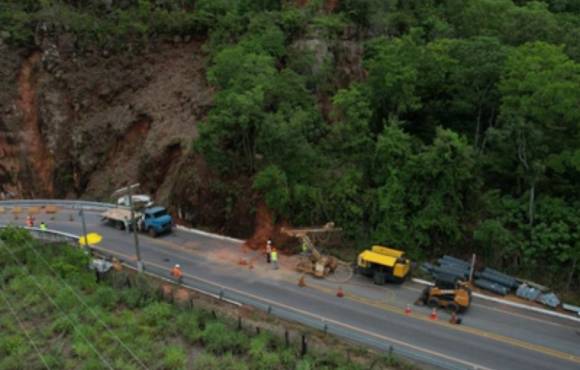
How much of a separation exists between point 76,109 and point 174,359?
30.2 meters

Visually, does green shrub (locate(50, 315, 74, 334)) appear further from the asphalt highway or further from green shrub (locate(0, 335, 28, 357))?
the asphalt highway

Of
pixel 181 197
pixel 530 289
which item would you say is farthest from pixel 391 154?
pixel 181 197

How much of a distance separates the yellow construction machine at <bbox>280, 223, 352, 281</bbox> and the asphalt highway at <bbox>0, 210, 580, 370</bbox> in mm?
583

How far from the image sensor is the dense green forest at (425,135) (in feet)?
80.3

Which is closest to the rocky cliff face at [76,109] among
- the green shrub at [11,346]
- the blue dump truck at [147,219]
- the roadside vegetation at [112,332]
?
the blue dump truck at [147,219]

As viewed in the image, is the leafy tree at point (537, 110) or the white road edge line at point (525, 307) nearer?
the white road edge line at point (525, 307)

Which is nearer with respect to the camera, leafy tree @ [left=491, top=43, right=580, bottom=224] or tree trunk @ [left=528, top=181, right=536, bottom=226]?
leafy tree @ [left=491, top=43, right=580, bottom=224]

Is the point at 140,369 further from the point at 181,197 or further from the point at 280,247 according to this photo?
the point at 181,197

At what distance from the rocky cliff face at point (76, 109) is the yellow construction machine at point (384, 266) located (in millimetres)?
22348

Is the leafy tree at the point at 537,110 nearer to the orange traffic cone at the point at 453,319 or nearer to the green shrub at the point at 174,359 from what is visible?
the orange traffic cone at the point at 453,319

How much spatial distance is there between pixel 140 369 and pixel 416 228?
51.6 feet

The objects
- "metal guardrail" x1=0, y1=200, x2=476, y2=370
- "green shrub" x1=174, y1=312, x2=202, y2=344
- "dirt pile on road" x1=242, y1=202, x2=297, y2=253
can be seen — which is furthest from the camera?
"dirt pile on road" x1=242, y1=202, x2=297, y2=253

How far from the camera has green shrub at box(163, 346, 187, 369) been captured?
60.5ft

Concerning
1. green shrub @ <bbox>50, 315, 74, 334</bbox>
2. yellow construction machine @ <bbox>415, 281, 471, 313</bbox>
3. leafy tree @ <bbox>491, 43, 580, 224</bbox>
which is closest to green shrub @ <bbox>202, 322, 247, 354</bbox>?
green shrub @ <bbox>50, 315, 74, 334</bbox>
